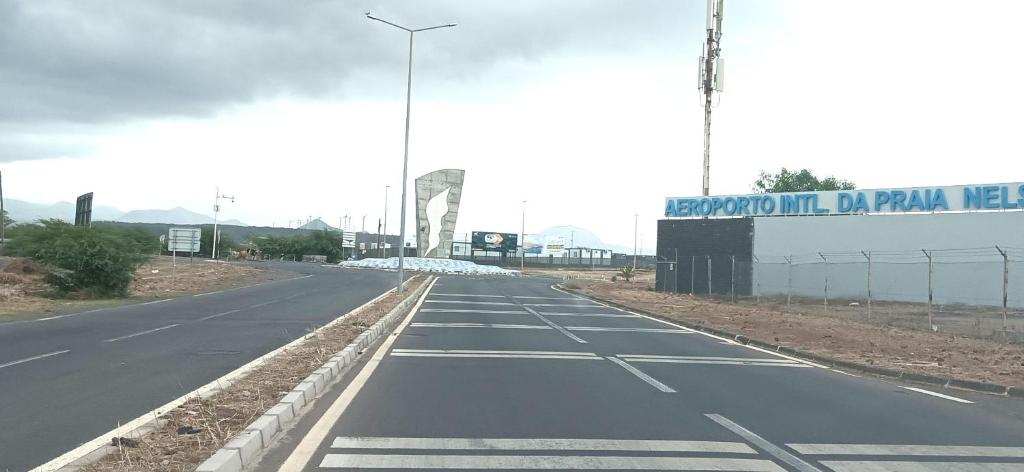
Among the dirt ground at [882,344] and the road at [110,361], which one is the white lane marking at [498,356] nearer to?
the road at [110,361]

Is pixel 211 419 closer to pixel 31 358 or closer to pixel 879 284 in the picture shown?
pixel 31 358

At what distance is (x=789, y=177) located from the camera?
271 ft

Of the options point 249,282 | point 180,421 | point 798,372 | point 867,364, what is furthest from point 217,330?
point 249,282

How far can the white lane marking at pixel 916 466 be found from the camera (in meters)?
6.30

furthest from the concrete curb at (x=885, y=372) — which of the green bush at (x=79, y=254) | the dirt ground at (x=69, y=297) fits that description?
the green bush at (x=79, y=254)

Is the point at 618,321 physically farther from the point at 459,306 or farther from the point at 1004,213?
the point at 1004,213

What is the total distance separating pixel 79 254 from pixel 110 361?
19.1m

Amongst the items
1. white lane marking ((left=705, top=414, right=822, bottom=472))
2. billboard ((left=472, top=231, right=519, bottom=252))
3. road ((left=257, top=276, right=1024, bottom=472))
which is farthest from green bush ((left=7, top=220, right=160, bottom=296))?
billboard ((left=472, top=231, right=519, bottom=252))

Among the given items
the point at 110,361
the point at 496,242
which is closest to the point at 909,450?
the point at 110,361

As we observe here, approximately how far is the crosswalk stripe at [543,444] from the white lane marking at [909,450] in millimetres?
630

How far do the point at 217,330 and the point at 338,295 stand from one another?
1489cm

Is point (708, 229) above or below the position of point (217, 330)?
above

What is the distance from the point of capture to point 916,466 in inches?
253

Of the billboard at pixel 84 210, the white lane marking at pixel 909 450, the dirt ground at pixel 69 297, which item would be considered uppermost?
the billboard at pixel 84 210
